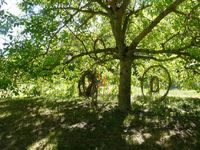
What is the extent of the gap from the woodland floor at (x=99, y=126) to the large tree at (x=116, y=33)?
1.63 metres

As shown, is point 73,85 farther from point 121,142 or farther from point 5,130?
point 121,142

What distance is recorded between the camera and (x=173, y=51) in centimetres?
1850

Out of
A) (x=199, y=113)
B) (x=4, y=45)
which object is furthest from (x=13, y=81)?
(x=199, y=113)

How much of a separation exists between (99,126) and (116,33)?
4.49 metres

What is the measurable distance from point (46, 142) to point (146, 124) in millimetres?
4092

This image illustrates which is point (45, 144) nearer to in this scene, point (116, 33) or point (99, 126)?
point (99, 126)

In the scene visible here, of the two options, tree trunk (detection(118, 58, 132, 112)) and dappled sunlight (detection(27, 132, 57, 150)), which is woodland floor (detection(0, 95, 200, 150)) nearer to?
dappled sunlight (detection(27, 132, 57, 150))

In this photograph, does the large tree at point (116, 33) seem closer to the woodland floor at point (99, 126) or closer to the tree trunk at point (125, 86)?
the tree trunk at point (125, 86)

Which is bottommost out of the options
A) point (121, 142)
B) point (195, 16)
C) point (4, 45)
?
point (121, 142)

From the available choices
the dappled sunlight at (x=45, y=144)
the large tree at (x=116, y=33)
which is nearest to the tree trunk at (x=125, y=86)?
the large tree at (x=116, y=33)

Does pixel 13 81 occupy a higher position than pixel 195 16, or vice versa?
pixel 195 16

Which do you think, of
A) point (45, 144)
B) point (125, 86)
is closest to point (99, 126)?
point (45, 144)

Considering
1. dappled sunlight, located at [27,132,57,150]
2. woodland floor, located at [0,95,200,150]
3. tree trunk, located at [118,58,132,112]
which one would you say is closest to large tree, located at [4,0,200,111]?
tree trunk, located at [118,58,132,112]

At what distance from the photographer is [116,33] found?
782 inches
